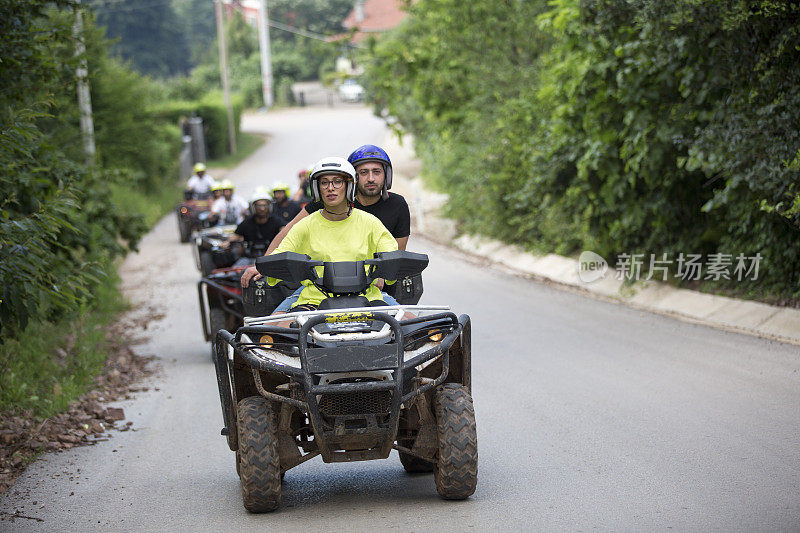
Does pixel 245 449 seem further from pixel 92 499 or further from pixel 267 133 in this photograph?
pixel 267 133

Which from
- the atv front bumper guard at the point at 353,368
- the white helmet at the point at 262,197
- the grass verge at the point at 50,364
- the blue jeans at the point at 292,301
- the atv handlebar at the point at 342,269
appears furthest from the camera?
the white helmet at the point at 262,197

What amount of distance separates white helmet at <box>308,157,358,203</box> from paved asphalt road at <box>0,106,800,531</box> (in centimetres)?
203

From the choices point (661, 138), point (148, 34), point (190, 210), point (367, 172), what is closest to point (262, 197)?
point (661, 138)

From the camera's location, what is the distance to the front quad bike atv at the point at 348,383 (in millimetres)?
6184

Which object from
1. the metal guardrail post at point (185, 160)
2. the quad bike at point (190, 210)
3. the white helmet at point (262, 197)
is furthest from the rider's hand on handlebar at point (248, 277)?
the metal guardrail post at point (185, 160)

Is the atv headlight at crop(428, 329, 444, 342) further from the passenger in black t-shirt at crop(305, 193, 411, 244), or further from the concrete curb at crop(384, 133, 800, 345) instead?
the concrete curb at crop(384, 133, 800, 345)

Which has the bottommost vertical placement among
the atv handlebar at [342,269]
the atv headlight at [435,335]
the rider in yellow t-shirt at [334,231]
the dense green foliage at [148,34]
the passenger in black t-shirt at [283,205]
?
the passenger in black t-shirt at [283,205]

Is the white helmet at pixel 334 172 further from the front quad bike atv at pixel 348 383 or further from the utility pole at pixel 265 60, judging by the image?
the utility pole at pixel 265 60

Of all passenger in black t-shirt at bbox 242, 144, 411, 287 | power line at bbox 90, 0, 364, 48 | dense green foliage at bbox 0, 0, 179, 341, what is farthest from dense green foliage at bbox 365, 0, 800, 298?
power line at bbox 90, 0, 364, 48

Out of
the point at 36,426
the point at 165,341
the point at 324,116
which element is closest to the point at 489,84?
the point at 165,341

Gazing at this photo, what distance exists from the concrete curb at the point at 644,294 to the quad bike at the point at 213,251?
5935mm

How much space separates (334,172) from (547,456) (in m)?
2.64

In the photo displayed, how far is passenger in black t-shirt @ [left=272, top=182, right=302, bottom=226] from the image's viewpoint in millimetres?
15480

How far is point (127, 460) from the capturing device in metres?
8.67
